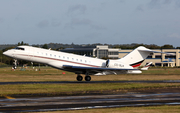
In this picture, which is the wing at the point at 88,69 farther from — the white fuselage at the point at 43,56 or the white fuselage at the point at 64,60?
the white fuselage at the point at 43,56

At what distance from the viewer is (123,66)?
37844 mm

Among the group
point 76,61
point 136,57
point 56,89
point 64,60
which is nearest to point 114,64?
point 136,57

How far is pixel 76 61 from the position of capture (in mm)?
36500

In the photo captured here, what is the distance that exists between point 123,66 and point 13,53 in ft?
50.8

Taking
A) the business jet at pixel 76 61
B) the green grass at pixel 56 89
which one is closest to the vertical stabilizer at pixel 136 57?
the business jet at pixel 76 61

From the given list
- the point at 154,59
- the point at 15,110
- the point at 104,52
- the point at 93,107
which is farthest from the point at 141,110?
the point at 104,52

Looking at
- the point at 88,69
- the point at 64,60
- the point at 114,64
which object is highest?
the point at 64,60

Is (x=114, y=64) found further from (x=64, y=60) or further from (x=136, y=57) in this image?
(x=64, y=60)

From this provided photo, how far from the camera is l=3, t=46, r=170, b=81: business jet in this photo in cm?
3497

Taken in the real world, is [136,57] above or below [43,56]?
above

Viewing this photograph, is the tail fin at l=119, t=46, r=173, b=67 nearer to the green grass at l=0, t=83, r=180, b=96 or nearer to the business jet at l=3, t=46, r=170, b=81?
the business jet at l=3, t=46, r=170, b=81

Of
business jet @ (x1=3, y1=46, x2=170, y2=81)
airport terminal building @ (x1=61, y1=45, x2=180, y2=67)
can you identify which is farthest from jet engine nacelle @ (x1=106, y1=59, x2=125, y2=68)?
airport terminal building @ (x1=61, y1=45, x2=180, y2=67)

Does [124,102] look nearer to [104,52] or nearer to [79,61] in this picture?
[79,61]

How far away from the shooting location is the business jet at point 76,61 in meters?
35.0
